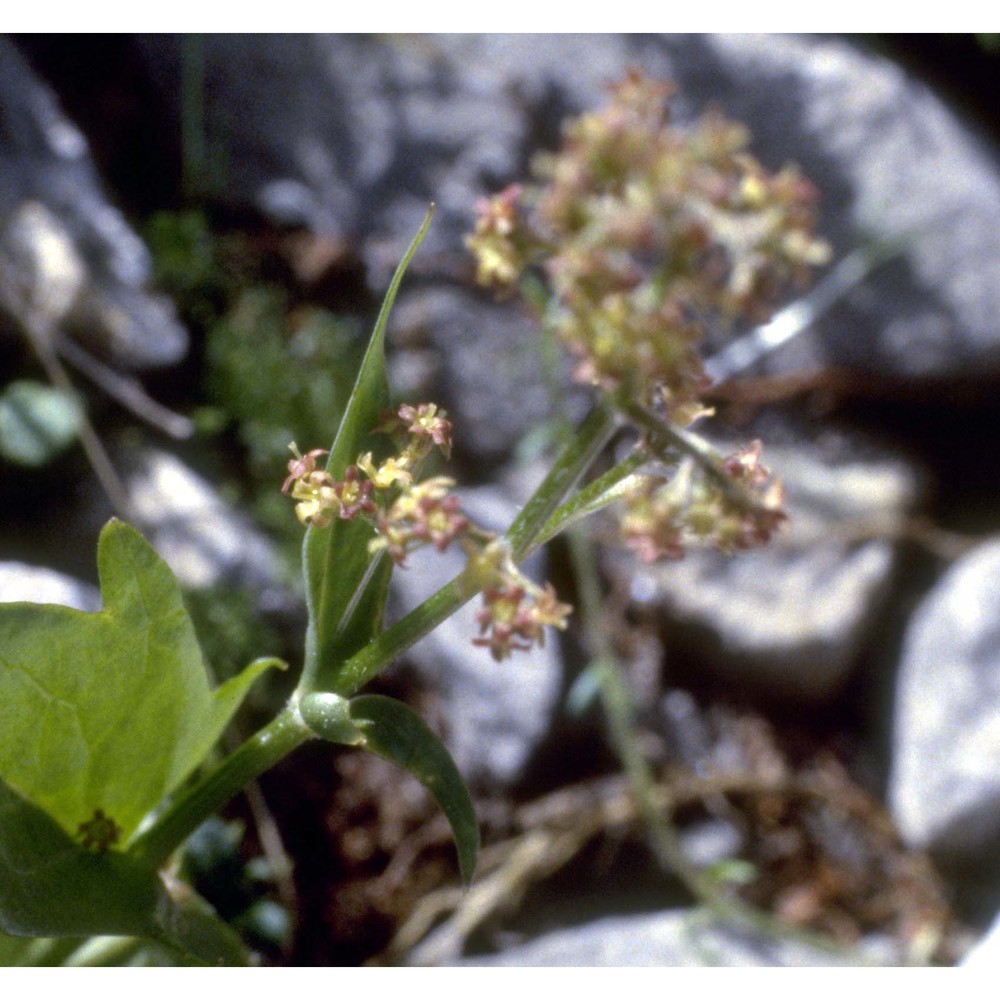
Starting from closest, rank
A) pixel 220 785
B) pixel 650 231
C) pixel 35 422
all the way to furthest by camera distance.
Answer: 1. pixel 650 231
2. pixel 220 785
3. pixel 35 422

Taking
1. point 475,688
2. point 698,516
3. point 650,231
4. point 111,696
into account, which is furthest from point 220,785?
point 475,688

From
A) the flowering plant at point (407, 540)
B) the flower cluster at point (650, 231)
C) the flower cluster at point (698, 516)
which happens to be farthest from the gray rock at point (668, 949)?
the flower cluster at point (650, 231)

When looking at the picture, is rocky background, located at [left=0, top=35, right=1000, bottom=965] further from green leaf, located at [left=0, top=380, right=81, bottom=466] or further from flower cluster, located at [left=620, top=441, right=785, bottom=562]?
flower cluster, located at [left=620, top=441, right=785, bottom=562]

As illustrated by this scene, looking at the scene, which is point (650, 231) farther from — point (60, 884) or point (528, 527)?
point (60, 884)

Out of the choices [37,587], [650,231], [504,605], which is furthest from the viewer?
[37,587]

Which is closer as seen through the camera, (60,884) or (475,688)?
(60,884)

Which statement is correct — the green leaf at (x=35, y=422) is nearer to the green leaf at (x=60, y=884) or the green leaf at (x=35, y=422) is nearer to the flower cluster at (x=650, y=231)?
the green leaf at (x=60, y=884)
